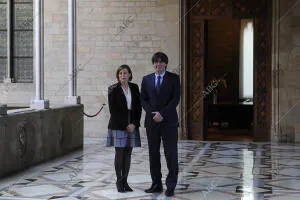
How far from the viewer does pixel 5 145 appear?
23.0 ft

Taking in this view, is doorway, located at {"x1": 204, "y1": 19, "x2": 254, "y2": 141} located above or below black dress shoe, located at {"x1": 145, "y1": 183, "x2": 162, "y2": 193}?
above

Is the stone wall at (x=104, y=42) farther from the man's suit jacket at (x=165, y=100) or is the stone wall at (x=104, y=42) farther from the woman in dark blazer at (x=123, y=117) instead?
the man's suit jacket at (x=165, y=100)

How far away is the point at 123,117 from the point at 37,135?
269 centimetres

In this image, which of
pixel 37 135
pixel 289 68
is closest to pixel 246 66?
pixel 289 68

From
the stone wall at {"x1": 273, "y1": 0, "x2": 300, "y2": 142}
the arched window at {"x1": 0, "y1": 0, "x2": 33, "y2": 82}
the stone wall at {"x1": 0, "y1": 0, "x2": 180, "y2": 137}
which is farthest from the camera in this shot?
the arched window at {"x1": 0, "y1": 0, "x2": 33, "y2": 82}

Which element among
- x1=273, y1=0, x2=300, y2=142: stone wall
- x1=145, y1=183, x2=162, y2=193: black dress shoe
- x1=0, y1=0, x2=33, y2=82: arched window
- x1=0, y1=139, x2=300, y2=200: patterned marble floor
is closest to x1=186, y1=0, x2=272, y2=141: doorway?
x1=273, y1=0, x2=300, y2=142: stone wall

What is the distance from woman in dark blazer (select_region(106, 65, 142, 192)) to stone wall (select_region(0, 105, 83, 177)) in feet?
5.76

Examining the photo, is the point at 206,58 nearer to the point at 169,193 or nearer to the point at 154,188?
the point at 154,188

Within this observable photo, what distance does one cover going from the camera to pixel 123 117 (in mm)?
5918

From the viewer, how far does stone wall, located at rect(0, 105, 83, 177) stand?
23.3 feet

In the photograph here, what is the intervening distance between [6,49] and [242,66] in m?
7.58

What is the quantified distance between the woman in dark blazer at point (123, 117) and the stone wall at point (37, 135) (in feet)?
5.76

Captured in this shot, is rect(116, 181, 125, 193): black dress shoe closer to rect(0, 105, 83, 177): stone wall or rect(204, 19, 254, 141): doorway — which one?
rect(0, 105, 83, 177): stone wall

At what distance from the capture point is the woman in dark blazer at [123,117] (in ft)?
19.4
